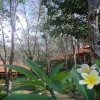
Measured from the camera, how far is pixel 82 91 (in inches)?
42.9

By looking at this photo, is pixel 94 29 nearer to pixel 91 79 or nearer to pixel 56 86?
pixel 56 86

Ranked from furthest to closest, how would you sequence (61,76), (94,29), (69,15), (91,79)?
1. (69,15)
2. (94,29)
3. (61,76)
4. (91,79)

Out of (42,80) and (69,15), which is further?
(69,15)

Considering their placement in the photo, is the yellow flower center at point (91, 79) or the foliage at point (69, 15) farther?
the foliage at point (69, 15)

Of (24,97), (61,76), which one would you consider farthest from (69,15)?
(24,97)

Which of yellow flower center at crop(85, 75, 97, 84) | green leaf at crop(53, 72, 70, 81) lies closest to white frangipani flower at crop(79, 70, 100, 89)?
yellow flower center at crop(85, 75, 97, 84)

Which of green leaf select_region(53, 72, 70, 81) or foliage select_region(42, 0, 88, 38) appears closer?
green leaf select_region(53, 72, 70, 81)

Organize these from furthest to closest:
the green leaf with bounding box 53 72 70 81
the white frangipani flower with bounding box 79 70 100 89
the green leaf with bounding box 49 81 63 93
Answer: the green leaf with bounding box 53 72 70 81
the green leaf with bounding box 49 81 63 93
the white frangipani flower with bounding box 79 70 100 89

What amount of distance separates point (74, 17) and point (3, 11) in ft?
23.1

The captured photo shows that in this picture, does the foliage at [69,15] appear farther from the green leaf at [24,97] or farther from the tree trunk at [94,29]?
the green leaf at [24,97]

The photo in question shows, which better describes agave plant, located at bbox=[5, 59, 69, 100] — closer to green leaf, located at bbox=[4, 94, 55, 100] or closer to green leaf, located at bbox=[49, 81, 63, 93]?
green leaf, located at bbox=[49, 81, 63, 93]

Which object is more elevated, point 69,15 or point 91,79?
point 69,15

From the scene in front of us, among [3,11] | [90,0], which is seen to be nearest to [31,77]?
[90,0]

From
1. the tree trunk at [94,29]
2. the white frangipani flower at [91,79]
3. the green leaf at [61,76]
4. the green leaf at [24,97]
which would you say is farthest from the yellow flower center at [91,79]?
the tree trunk at [94,29]
